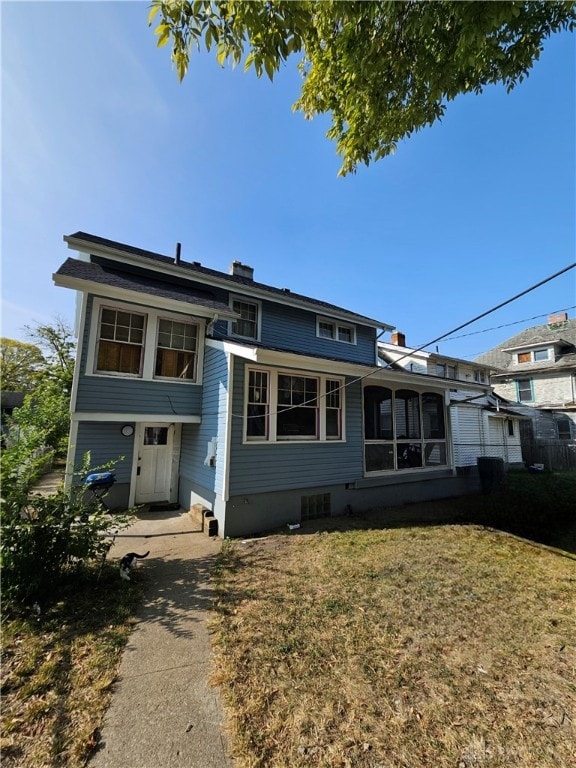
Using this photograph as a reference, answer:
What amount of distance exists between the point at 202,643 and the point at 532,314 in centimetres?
1274

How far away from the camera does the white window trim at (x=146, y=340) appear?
7.05 meters

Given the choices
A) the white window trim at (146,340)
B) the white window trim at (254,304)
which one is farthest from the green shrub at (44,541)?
the white window trim at (254,304)

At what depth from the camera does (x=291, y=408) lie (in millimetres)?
7109

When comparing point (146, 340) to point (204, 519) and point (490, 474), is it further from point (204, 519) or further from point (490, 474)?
point (490, 474)

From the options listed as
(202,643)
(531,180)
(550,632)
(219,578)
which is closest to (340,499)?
(219,578)

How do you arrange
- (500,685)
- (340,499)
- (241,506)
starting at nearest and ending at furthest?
(500,685) < (241,506) < (340,499)

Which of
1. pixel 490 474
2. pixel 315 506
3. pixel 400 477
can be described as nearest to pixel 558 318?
pixel 490 474

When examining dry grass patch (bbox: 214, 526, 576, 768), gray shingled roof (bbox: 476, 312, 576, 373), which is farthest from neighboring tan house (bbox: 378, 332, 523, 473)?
dry grass patch (bbox: 214, 526, 576, 768)

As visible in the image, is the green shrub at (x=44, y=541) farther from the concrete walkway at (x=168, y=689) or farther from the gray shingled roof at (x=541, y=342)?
the gray shingled roof at (x=541, y=342)

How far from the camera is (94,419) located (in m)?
6.96

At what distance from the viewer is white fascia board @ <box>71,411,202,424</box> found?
22.6 ft

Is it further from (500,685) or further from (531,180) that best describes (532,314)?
(500,685)

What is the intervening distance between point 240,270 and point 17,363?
1299 inches

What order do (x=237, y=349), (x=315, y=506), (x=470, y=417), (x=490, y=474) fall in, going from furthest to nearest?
(x=470, y=417), (x=490, y=474), (x=315, y=506), (x=237, y=349)
